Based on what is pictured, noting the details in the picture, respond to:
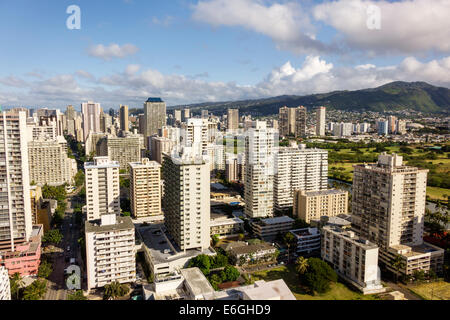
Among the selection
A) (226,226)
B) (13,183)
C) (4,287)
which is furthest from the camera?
(226,226)

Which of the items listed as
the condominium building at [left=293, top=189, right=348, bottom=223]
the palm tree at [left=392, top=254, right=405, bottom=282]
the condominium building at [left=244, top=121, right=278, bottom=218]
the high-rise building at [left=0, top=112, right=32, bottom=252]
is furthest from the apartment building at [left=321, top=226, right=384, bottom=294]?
the high-rise building at [left=0, top=112, right=32, bottom=252]

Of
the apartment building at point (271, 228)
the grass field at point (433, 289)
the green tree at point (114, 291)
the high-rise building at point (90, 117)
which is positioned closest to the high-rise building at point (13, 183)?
the green tree at point (114, 291)

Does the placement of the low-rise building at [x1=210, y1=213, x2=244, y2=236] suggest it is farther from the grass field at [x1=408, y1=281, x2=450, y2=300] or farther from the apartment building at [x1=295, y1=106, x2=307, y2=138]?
the apartment building at [x1=295, y1=106, x2=307, y2=138]

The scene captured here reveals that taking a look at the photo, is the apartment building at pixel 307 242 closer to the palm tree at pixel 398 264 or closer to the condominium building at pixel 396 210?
the condominium building at pixel 396 210

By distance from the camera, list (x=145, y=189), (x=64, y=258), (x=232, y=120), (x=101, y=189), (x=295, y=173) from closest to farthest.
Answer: (x=64, y=258) → (x=101, y=189) → (x=145, y=189) → (x=295, y=173) → (x=232, y=120)

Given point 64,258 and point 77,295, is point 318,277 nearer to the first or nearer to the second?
point 77,295

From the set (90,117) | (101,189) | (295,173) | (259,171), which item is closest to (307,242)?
(259,171)

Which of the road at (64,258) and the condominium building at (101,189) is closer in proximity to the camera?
the road at (64,258)

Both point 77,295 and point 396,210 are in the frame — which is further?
point 396,210
